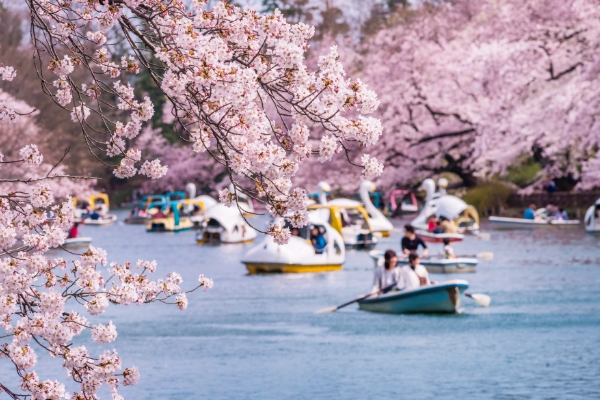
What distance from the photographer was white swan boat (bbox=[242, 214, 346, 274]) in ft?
112

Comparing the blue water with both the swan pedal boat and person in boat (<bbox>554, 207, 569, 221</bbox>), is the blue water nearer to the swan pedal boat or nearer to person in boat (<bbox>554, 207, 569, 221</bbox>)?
person in boat (<bbox>554, 207, 569, 221</bbox>)

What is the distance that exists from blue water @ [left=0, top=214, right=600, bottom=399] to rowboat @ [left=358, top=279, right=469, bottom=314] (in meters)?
0.25

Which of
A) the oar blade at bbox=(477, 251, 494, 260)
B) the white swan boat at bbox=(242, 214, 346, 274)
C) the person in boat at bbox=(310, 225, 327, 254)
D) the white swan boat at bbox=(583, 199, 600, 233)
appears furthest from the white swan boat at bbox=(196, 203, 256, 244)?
the oar blade at bbox=(477, 251, 494, 260)

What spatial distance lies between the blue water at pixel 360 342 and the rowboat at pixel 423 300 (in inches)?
10.0

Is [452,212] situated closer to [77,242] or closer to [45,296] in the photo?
[77,242]

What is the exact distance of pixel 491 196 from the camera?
56.5 m

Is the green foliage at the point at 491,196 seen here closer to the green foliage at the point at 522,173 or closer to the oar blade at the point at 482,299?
the green foliage at the point at 522,173

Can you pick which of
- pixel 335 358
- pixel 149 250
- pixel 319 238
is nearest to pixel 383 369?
pixel 335 358

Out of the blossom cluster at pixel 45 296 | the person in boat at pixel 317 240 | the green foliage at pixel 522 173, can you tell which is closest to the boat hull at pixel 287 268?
the person in boat at pixel 317 240

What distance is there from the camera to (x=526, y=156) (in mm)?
55656

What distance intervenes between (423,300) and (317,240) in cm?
1175

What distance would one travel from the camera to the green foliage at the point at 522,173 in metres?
57.3

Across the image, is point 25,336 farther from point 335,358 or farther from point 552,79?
point 552,79

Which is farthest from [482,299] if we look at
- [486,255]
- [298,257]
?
[298,257]
